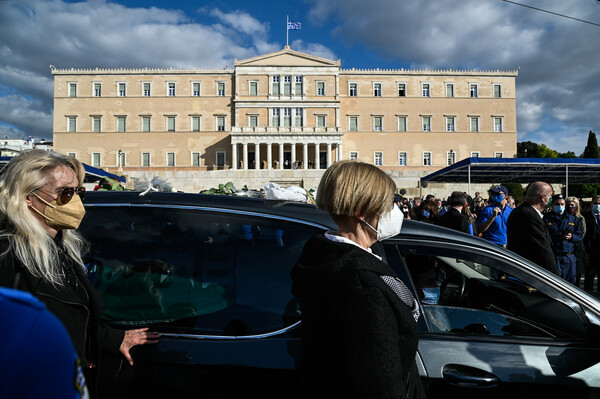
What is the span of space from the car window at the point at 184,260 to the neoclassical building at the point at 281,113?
4672cm

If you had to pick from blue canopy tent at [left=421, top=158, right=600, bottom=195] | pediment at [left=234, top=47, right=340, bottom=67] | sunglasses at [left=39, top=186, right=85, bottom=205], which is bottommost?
sunglasses at [left=39, top=186, right=85, bottom=205]

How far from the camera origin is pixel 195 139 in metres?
49.9

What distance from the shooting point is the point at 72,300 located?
51.9 inches

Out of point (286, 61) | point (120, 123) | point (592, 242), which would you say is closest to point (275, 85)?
point (286, 61)

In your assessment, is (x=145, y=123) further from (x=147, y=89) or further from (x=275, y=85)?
(x=275, y=85)

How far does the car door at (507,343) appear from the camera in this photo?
64.6 inches

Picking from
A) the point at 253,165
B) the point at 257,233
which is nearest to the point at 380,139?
the point at 253,165

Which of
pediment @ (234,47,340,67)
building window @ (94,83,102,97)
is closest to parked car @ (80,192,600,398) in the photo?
pediment @ (234,47,340,67)

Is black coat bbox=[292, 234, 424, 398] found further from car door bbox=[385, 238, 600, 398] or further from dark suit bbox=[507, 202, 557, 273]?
dark suit bbox=[507, 202, 557, 273]

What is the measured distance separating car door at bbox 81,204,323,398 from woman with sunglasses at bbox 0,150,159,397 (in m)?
0.14

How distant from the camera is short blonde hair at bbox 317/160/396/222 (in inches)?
48.7

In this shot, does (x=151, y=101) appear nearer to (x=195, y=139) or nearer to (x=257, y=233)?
(x=195, y=139)

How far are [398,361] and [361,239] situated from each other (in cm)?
40

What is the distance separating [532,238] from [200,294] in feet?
12.9
